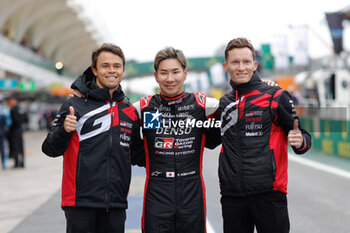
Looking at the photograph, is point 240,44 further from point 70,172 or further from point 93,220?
point 93,220

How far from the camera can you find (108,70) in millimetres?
3287

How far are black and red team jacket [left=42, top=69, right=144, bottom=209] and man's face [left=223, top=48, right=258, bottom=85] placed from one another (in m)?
0.90

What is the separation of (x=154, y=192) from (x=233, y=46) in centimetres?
127

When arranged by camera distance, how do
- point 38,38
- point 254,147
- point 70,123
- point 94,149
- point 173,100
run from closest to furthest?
point 70,123 < point 94,149 < point 254,147 < point 173,100 < point 38,38

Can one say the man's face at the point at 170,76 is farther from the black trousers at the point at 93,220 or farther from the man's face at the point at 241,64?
the black trousers at the point at 93,220

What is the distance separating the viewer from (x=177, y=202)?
10.7 ft

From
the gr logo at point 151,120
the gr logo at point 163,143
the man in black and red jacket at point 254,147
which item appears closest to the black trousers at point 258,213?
the man in black and red jacket at point 254,147

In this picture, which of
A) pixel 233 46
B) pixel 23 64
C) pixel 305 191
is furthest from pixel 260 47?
pixel 233 46

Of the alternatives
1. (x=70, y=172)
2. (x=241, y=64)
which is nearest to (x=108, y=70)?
(x=70, y=172)

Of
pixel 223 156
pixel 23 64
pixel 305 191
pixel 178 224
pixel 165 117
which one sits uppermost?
pixel 23 64

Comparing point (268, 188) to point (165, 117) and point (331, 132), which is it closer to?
point (165, 117)

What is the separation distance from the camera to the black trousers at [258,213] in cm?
325

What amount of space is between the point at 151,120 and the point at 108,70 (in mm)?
506

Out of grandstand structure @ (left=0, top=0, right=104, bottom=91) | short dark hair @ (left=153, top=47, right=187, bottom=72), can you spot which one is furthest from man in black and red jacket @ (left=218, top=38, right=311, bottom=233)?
grandstand structure @ (left=0, top=0, right=104, bottom=91)
